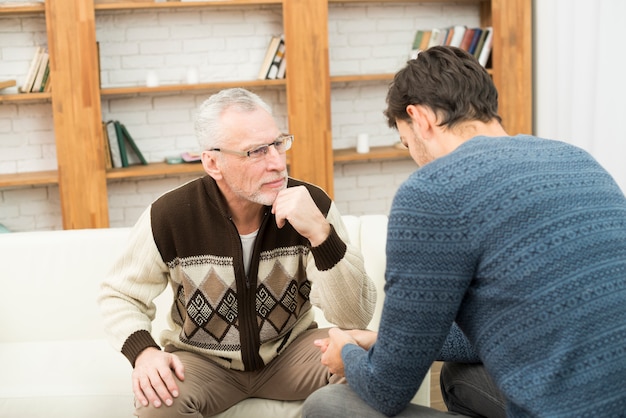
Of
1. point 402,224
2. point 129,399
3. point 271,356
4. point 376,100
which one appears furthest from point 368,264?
point 376,100

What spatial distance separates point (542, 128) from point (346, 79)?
1.12 m

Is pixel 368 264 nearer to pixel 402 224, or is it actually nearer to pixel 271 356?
pixel 271 356

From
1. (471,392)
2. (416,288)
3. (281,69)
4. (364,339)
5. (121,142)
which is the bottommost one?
(471,392)

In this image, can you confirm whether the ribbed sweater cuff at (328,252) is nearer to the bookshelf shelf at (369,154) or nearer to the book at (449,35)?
the bookshelf shelf at (369,154)

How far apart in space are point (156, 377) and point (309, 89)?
9.01ft

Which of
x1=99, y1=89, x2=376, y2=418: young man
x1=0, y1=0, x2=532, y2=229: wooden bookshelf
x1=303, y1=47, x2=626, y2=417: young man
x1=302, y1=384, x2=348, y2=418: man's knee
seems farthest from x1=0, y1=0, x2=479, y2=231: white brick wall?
x1=303, y1=47, x2=626, y2=417: young man

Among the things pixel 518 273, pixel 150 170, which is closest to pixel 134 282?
pixel 518 273

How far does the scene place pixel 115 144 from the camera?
4.42m

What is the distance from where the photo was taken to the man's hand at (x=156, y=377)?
1.90 meters

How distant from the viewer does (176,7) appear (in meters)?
4.52

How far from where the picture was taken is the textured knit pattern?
2131 mm

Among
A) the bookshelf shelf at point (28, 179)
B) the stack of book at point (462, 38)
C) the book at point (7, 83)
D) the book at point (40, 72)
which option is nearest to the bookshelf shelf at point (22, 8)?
the book at point (40, 72)

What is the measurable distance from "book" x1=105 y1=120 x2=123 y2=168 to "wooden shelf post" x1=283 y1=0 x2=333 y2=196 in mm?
928

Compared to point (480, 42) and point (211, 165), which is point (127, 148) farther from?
point (211, 165)
